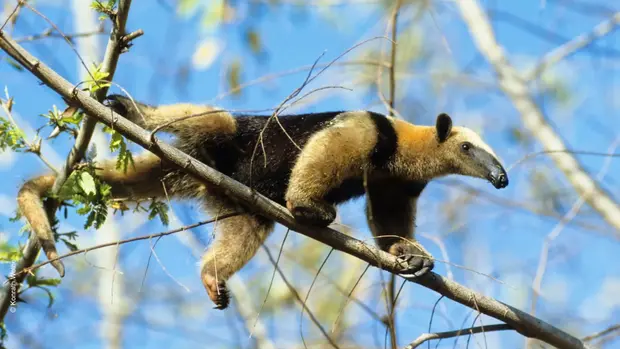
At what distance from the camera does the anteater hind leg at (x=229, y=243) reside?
5961 mm

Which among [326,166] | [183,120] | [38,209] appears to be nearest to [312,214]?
[326,166]

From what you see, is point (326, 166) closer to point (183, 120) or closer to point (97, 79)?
point (183, 120)

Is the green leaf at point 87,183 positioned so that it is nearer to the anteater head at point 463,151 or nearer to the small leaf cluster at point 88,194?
the small leaf cluster at point 88,194

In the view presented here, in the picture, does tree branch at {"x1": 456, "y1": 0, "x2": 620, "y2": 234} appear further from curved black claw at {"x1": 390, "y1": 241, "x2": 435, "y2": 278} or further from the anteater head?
curved black claw at {"x1": 390, "y1": 241, "x2": 435, "y2": 278}

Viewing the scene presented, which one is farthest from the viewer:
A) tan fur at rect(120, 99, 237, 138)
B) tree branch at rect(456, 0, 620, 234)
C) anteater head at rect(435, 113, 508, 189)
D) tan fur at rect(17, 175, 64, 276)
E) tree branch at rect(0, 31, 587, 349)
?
tree branch at rect(456, 0, 620, 234)

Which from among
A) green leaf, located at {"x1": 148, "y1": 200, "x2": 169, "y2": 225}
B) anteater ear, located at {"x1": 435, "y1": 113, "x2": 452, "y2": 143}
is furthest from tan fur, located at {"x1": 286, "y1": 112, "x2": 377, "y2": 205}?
green leaf, located at {"x1": 148, "y1": 200, "x2": 169, "y2": 225}

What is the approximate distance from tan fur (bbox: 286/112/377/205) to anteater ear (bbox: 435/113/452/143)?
70 centimetres


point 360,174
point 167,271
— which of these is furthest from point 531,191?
point 167,271

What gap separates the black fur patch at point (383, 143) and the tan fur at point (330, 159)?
10 centimetres

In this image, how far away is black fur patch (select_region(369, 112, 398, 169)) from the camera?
19.6ft

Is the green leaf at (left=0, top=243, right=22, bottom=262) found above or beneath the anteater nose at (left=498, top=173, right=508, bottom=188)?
beneath

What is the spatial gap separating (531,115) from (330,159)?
5.62 m

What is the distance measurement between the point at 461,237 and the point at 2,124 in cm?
661

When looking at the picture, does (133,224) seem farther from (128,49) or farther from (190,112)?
(128,49)
